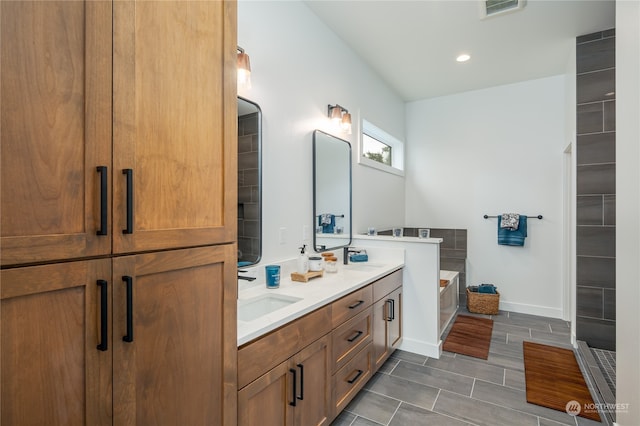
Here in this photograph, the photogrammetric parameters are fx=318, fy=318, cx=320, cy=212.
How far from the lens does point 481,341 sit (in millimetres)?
3211

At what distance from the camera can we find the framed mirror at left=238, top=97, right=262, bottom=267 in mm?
2055

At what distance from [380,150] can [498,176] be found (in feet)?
5.37

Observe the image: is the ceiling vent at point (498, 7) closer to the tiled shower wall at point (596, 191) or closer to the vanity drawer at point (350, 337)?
the tiled shower wall at point (596, 191)

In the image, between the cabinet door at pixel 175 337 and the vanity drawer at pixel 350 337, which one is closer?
the cabinet door at pixel 175 337

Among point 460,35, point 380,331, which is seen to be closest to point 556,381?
point 380,331

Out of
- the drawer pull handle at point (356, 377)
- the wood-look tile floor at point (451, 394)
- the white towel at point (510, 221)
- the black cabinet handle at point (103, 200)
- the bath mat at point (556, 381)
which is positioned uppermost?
the black cabinet handle at point (103, 200)

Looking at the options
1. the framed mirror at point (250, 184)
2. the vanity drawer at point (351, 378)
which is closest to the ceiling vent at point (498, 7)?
the framed mirror at point (250, 184)

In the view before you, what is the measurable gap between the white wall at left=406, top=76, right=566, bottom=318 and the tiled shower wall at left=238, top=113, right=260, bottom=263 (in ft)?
10.8

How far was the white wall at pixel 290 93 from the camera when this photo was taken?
217cm

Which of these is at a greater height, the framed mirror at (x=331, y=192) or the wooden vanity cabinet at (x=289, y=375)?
the framed mirror at (x=331, y=192)

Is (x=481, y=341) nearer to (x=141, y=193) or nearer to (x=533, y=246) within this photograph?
(x=533, y=246)

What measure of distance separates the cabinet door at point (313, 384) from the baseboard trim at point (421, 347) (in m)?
1.43

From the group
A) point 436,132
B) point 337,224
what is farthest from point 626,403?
point 436,132

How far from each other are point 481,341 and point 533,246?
5.44ft
